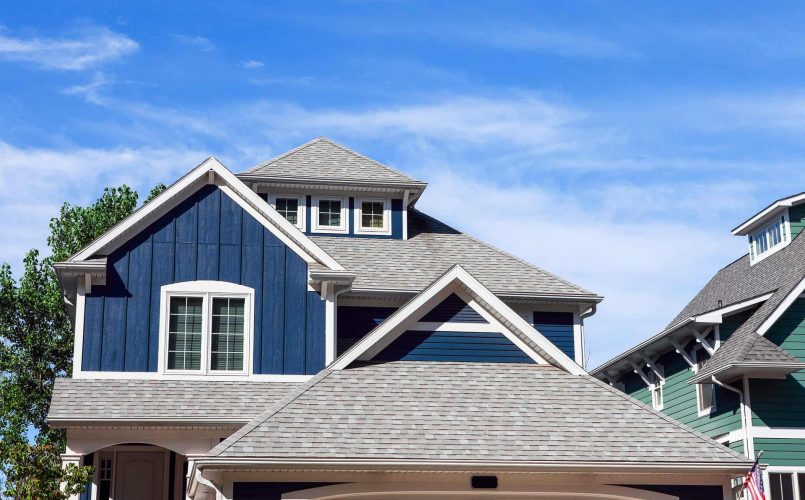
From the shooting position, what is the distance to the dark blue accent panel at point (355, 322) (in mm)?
23703

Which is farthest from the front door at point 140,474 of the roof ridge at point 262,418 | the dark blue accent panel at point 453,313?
the dark blue accent panel at point 453,313

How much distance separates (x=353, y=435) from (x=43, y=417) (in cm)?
3078

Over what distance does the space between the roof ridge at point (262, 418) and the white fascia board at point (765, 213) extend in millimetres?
16687

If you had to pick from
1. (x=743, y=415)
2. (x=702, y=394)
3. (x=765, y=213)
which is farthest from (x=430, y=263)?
(x=765, y=213)

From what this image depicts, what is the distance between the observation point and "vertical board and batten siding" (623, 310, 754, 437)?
25.5m

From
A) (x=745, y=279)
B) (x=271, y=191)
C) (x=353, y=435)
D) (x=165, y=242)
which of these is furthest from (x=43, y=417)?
(x=353, y=435)

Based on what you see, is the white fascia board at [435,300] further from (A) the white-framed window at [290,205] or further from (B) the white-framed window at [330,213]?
(A) the white-framed window at [290,205]

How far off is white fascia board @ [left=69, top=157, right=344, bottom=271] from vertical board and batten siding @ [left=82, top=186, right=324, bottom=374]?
19 cm

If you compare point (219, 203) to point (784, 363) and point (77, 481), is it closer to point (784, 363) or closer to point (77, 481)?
point (77, 481)

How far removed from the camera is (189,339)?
21.0 meters

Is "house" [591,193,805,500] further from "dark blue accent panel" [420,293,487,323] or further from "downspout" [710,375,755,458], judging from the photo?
"dark blue accent panel" [420,293,487,323]

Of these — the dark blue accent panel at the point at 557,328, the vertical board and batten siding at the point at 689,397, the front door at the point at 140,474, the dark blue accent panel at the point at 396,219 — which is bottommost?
the front door at the point at 140,474

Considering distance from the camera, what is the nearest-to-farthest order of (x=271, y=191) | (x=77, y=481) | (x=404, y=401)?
(x=404, y=401)
(x=77, y=481)
(x=271, y=191)

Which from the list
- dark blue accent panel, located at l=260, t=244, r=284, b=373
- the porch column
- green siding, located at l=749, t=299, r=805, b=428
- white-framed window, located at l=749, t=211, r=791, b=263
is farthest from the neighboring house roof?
white-framed window, located at l=749, t=211, r=791, b=263
